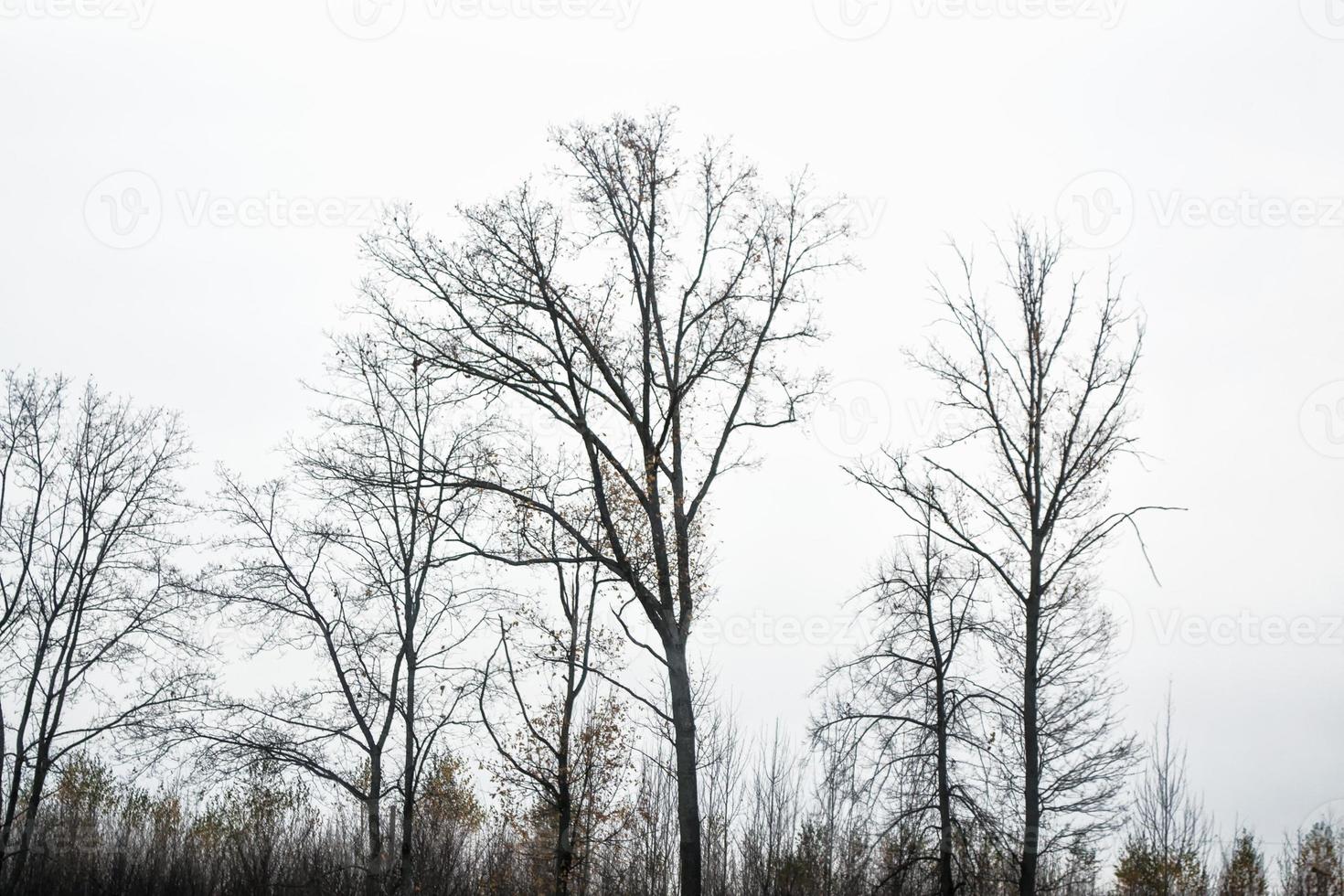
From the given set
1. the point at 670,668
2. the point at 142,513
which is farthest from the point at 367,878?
the point at 142,513

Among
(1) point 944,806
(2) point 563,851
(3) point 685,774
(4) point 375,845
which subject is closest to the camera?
(3) point 685,774

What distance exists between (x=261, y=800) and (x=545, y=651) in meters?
8.75

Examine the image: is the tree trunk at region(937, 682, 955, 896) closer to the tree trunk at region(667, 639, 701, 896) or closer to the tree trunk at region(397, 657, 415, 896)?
the tree trunk at region(667, 639, 701, 896)

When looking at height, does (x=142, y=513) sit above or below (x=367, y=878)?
above

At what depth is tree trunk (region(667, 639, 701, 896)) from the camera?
55.2 ft

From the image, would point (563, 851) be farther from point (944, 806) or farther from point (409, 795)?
point (944, 806)

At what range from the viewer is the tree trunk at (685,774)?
16.8 m

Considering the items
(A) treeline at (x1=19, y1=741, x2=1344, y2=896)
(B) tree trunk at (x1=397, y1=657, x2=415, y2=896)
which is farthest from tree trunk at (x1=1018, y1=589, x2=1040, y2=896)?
(B) tree trunk at (x1=397, y1=657, x2=415, y2=896)

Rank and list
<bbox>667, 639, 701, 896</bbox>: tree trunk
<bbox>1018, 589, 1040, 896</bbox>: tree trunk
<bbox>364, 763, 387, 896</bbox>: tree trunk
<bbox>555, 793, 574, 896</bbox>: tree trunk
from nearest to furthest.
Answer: <bbox>667, 639, 701, 896</bbox>: tree trunk < <bbox>1018, 589, 1040, 896</bbox>: tree trunk < <bbox>364, 763, 387, 896</bbox>: tree trunk < <bbox>555, 793, 574, 896</bbox>: tree trunk

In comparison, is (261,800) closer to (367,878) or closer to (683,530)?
(367,878)

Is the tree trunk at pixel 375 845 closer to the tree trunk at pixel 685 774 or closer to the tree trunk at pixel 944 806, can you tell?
the tree trunk at pixel 685 774

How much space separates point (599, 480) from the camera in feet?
60.6

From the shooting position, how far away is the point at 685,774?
1738 centimetres

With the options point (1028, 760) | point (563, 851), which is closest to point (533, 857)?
point (563, 851)
